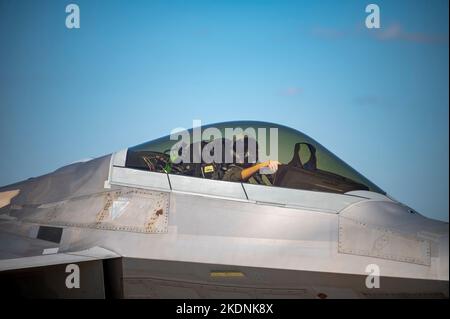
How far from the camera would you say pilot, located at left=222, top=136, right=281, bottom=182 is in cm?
602

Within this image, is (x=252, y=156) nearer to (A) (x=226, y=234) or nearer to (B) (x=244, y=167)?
(B) (x=244, y=167)

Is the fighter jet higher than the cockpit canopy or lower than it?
lower

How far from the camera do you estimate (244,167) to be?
6.12m

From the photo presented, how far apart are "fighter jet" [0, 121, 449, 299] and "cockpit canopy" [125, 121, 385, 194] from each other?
0.02 metres

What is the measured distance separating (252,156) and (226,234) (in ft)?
3.51

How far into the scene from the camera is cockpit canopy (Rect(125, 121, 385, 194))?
19.5ft

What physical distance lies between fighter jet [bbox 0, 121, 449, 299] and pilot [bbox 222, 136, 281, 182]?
0.02 m

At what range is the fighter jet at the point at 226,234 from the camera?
515 cm

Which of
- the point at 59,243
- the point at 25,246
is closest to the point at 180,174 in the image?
Result: the point at 59,243

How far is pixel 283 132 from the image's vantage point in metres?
6.36

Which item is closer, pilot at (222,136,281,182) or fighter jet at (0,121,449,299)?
fighter jet at (0,121,449,299)

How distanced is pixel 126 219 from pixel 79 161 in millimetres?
1685

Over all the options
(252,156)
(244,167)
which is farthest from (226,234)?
(252,156)

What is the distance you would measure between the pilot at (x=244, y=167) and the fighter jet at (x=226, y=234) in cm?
2
